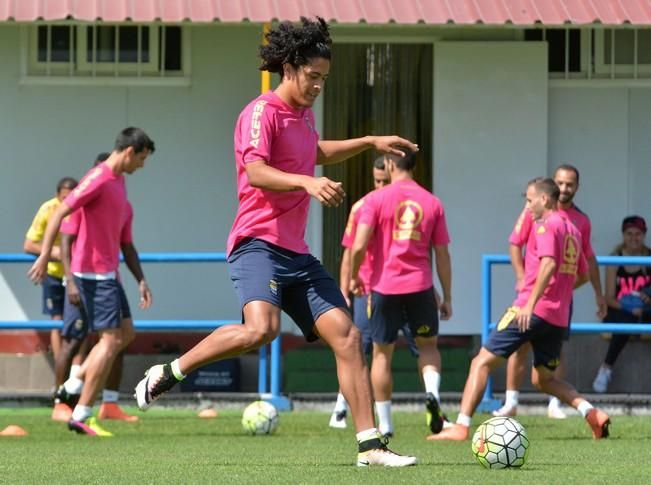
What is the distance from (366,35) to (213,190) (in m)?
2.14

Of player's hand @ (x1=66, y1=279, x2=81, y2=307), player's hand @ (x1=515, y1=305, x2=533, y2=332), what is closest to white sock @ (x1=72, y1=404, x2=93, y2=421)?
player's hand @ (x1=66, y1=279, x2=81, y2=307)

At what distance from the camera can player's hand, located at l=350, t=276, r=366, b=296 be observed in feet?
40.5

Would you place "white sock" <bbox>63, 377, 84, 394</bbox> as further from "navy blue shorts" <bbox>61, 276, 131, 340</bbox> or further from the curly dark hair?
the curly dark hair

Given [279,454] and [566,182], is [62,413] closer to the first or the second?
[279,454]

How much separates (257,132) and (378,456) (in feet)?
5.60

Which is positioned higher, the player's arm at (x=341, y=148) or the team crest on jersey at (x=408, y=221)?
the player's arm at (x=341, y=148)

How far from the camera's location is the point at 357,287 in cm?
1250

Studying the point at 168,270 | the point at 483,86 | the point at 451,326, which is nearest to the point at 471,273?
the point at 451,326

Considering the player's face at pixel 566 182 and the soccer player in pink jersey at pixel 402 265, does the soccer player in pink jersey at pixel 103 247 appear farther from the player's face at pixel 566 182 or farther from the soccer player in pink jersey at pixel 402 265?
the player's face at pixel 566 182

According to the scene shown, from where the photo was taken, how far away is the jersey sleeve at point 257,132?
7898 millimetres

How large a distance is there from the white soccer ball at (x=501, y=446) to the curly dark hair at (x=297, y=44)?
6.90ft

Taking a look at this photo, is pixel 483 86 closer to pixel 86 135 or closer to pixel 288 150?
pixel 86 135

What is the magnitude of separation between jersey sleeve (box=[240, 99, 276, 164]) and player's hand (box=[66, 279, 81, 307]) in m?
4.35

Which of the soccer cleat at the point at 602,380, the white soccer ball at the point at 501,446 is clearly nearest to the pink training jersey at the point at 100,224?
the white soccer ball at the point at 501,446
